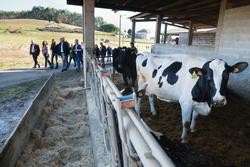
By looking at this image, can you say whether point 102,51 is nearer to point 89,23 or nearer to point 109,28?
point 89,23

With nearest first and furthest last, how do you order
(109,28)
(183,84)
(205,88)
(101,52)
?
(205,88) < (183,84) < (101,52) < (109,28)

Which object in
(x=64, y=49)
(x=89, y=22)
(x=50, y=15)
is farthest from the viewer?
(x=50, y=15)

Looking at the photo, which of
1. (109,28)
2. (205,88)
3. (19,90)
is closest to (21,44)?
(19,90)

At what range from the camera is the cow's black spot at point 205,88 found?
370 centimetres

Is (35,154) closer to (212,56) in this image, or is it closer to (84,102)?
(84,102)

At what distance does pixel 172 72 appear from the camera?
4.78m

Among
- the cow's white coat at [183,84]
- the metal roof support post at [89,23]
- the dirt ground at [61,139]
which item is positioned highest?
the metal roof support post at [89,23]

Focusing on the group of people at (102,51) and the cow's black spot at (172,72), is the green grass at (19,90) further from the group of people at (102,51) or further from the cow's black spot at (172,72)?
the cow's black spot at (172,72)

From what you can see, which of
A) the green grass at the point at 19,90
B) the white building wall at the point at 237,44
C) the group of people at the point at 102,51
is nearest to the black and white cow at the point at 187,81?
the white building wall at the point at 237,44

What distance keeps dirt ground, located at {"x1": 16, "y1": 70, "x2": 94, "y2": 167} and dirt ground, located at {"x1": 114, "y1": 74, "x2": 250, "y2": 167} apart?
50.1 inches

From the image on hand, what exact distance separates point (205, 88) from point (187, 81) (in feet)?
1.47

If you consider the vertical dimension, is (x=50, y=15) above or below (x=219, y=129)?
above

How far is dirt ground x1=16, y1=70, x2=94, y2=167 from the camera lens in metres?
3.45

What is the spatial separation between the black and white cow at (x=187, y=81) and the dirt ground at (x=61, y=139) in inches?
49.9
